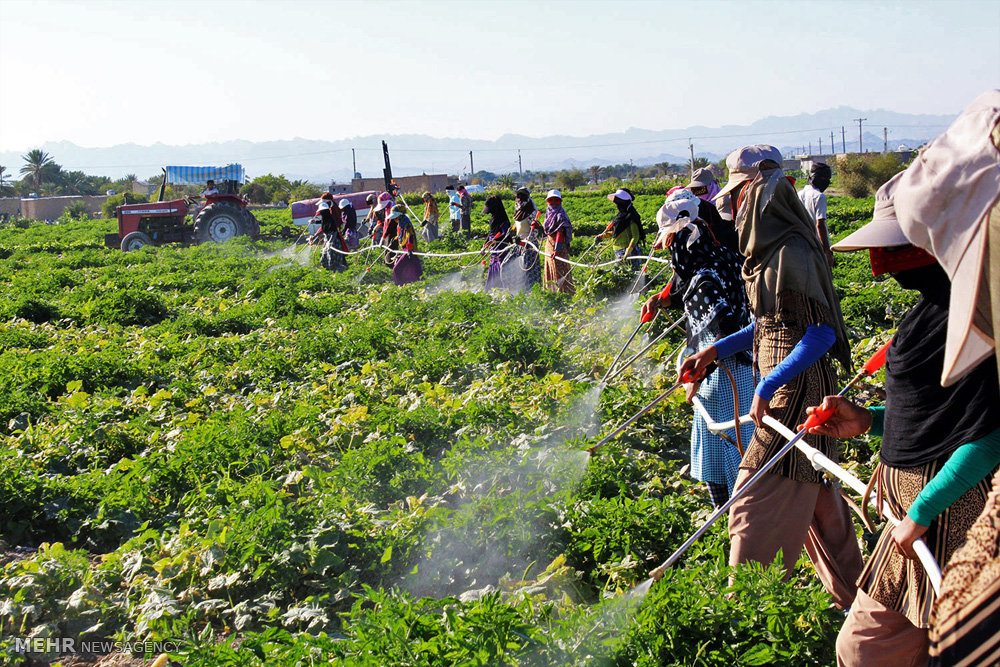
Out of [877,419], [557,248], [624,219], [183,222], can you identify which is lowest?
[877,419]

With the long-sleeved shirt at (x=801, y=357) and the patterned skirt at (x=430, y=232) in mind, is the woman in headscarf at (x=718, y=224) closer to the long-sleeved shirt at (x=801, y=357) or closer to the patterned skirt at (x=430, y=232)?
the long-sleeved shirt at (x=801, y=357)

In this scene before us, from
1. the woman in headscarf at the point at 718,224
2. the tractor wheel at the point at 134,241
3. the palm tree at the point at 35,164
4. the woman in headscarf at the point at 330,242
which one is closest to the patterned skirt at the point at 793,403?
the woman in headscarf at the point at 718,224

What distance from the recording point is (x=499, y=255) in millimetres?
11914

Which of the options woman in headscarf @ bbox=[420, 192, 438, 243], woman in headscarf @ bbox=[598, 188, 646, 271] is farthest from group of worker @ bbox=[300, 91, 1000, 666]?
woman in headscarf @ bbox=[420, 192, 438, 243]

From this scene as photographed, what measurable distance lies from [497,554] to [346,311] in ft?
25.7

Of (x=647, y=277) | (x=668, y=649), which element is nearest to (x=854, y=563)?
(x=668, y=649)

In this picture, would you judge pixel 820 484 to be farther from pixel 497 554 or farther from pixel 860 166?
pixel 860 166

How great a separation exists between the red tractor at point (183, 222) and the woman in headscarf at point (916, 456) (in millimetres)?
21870

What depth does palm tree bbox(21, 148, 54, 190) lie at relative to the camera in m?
83.9

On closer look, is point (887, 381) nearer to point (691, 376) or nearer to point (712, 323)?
point (691, 376)

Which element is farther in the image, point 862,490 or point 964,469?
point 862,490

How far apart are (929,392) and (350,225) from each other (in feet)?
52.8

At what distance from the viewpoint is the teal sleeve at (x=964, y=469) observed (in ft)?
5.65

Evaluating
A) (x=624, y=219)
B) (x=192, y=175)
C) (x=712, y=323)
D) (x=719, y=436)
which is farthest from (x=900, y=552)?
(x=192, y=175)
